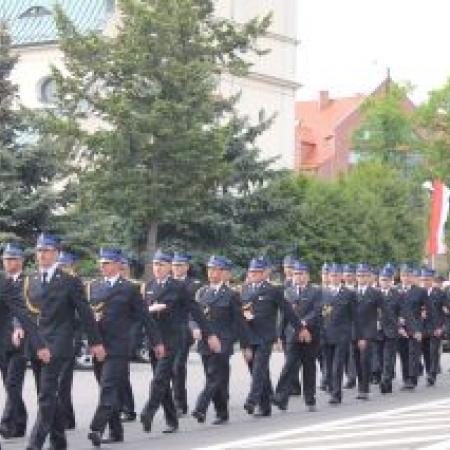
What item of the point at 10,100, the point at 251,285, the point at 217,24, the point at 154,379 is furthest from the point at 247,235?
the point at 154,379

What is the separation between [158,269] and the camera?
14.9 metres

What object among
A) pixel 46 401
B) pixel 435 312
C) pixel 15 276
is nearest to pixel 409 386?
pixel 435 312

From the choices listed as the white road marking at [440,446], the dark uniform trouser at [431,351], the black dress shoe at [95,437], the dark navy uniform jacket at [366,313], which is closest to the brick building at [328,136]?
the dark uniform trouser at [431,351]

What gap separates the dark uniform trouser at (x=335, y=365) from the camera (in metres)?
18.3

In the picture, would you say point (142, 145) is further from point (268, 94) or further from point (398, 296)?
point (268, 94)

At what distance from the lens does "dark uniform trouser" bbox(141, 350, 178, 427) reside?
46.2 ft

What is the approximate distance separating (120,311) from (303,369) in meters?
4.67

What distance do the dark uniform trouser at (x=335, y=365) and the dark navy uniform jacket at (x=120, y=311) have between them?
5.61 metres

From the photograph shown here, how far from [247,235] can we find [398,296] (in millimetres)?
19269

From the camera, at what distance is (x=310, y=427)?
48.8ft

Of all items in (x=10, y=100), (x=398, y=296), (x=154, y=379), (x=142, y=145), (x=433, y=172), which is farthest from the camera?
(x=433, y=172)

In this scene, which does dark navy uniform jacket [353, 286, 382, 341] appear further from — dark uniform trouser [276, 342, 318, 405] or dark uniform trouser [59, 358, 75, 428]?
dark uniform trouser [59, 358, 75, 428]

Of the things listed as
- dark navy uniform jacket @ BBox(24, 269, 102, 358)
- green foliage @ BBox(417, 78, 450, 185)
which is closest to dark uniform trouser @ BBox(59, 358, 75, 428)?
dark navy uniform jacket @ BBox(24, 269, 102, 358)

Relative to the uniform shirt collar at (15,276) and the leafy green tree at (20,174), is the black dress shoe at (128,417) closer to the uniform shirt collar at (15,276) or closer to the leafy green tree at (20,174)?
the uniform shirt collar at (15,276)
